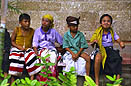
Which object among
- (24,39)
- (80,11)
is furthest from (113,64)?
(80,11)

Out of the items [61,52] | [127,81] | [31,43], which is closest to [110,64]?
[127,81]

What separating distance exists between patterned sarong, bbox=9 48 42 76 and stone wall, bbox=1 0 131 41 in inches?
69.7

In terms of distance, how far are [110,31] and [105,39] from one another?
0.62 feet

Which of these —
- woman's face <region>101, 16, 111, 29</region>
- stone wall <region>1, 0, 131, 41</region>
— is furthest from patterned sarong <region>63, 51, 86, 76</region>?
stone wall <region>1, 0, 131, 41</region>

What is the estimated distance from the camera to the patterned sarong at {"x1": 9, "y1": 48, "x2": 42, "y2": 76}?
479cm

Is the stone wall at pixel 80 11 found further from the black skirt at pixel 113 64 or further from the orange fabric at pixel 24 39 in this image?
the black skirt at pixel 113 64

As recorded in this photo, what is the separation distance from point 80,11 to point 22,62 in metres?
2.32

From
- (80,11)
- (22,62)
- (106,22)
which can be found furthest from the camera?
(80,11)

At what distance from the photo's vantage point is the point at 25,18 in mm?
5266

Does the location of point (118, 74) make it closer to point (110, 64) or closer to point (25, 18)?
point (110, 64)

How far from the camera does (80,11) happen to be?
6629mm

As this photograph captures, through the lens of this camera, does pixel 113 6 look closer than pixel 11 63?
No

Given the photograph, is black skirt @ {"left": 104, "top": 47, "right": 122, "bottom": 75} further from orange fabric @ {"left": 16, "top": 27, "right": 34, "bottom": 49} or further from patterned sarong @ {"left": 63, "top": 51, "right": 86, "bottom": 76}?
orange fabric @ {"left": 16, "top": 27, "right": 34, "bottom": 49}

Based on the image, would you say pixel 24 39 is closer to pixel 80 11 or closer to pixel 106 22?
pixel 106 22
